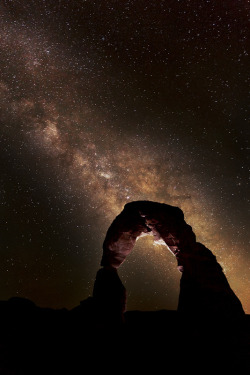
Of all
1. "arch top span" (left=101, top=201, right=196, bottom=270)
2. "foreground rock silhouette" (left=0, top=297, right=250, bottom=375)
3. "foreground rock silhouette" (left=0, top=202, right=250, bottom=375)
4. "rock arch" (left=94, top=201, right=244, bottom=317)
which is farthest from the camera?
"arch top span" (left=101, top=201, right=196, bottom=270)

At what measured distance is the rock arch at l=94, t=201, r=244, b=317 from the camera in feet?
35.2

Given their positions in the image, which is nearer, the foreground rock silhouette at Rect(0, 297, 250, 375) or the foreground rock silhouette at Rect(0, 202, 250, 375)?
the foreground rock silhouette at Rect(0, 297, 250, 375)

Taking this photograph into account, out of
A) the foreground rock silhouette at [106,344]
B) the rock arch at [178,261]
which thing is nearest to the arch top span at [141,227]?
the rock arch at [178,261]

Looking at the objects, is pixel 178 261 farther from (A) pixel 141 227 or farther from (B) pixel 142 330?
(B) pixel 142 330

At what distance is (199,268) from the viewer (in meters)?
12.0

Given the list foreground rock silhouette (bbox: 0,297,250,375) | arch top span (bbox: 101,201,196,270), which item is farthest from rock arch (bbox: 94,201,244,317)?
foreground rock silhouette (bbox: 0,297,250,375)

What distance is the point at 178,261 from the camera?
504 inches

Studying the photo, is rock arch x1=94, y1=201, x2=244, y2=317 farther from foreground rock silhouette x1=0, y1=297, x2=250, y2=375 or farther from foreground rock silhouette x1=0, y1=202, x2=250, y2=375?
foreground rock silhouette x1=0, y1=297, x2=250, y2=375

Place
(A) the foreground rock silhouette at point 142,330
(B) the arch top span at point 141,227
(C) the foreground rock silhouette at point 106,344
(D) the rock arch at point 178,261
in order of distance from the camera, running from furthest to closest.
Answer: (B) the arch top span at point 141,227 → (D) the rock arch at point 178,261 → (A) the foreground rock silhouette at point 142,330 → (C) the foreground rock silhouette at point 106,344

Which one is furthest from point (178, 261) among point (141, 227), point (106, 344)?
point (106, 344)

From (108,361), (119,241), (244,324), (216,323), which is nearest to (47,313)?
(108,361)

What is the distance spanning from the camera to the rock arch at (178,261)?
10.7 meters

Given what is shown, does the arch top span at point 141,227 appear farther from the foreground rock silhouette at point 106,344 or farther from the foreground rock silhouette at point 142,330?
the foreground rock silhouette at point 106,344

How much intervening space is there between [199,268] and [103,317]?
203 inches
